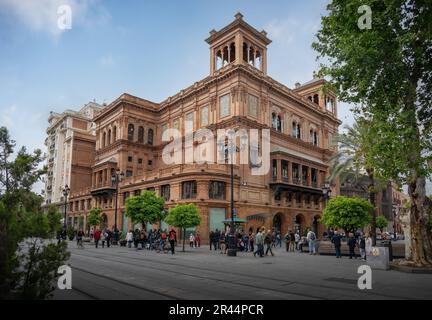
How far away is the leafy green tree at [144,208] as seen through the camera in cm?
2920

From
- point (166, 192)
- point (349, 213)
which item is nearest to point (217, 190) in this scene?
point (166, 192)

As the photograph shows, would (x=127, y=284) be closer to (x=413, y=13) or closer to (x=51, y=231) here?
(x=51, y=231)

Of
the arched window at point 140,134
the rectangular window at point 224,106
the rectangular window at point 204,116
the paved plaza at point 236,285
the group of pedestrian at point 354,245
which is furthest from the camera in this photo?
the arched window at point 140,134

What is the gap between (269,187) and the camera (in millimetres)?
39344

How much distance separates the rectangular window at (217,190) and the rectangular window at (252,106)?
8591 mm

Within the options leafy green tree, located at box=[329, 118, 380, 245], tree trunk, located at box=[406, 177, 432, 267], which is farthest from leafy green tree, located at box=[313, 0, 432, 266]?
leafy green tree, located at box=[329, 118, 380, 245]

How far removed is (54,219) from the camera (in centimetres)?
696

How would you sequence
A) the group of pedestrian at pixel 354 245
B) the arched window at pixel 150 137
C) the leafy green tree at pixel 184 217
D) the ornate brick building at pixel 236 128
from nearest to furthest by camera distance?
the group of pedestrian at pixel 354 245 → the leafy green tree at pixel 184 217 → the ornate brick building at pixel 236 128 → the arched window at pixel 150 137

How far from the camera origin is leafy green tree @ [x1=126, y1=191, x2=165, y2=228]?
29.2m

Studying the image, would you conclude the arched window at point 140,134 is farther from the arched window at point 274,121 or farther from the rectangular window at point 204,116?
the arched window at point 274,121

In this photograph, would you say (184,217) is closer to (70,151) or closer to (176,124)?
(176,124)

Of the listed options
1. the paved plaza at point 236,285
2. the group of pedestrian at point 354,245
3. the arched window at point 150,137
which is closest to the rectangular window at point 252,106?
the arched window at point 150,137

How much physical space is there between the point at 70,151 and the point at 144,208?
128ft

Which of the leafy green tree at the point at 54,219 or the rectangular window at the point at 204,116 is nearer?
the leafy green tree at the point at 54,219
